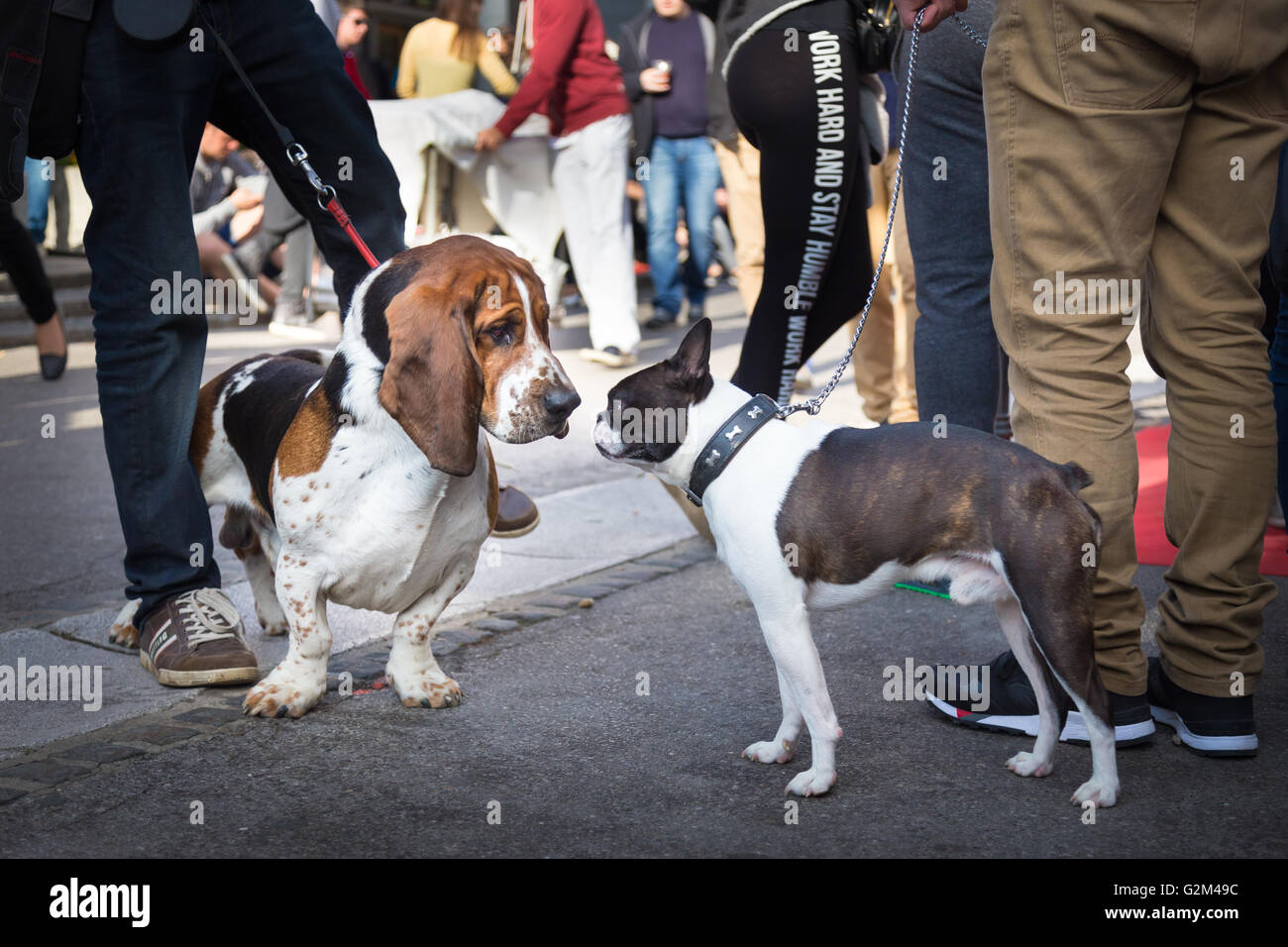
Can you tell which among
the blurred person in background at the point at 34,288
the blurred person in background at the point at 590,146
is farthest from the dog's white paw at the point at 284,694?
the blurred person in background at the point at 590,146

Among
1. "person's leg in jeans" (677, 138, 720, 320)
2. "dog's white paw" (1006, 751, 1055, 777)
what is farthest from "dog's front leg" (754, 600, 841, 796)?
"person's leg in jeans" (677, 138, 720, 320)

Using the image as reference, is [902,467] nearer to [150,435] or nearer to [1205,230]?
[1205,230]

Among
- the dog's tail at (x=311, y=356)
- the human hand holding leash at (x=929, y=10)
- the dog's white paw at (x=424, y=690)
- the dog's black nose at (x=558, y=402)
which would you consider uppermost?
the human hand holding leash at (x=929, y=10)

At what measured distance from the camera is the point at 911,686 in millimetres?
3359

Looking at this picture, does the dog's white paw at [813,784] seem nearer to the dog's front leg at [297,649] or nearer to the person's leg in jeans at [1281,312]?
the dog's front leg at [297,649]

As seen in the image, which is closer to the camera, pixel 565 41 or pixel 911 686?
pixel 911 686

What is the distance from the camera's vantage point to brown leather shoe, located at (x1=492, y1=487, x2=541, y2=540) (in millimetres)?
4039

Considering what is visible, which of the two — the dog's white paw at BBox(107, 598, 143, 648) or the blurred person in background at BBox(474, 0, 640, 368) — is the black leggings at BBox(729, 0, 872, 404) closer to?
the dog's white paw at BBox(107, 598, 143, 648)

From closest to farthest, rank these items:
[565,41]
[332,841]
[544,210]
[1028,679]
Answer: [332,841] < [1028,679] < [565,41] < [544,210]

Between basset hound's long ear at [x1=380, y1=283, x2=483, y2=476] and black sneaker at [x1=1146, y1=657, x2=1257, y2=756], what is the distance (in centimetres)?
162

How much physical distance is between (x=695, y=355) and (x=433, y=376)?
55cm

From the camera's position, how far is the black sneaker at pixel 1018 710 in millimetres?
2920
